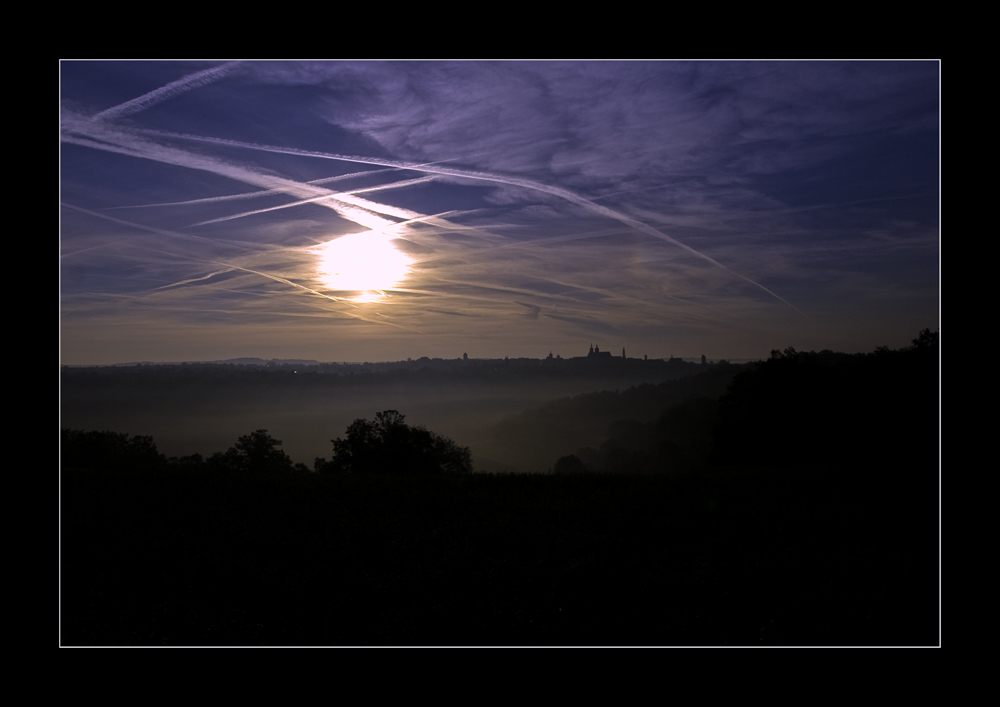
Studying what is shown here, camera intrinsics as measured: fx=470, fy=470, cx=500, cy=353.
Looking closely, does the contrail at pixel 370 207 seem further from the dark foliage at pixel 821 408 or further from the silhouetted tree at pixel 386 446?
the dark foliage at pixel 821 408

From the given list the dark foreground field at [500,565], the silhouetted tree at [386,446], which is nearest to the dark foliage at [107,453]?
the dark foreground field at [500,565]

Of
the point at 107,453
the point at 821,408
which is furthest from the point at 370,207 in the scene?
the point at 821,408

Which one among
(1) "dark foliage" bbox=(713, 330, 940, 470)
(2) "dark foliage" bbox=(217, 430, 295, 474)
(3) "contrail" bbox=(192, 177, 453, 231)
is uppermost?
(3) "contrail" bbox=(192, 177, 453, 231)

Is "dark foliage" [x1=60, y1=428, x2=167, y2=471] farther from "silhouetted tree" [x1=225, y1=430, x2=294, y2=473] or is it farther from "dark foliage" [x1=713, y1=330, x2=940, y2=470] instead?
"dark foliage" [x1=713, y1=330, x2=940, y2=470]

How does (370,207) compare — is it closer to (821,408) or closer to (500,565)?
(500,565)

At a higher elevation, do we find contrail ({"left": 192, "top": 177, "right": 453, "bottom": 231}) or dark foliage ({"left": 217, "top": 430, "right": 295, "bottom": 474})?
contrail ({"left": 192, "top": 177, "right": 453, "bottom": 231})

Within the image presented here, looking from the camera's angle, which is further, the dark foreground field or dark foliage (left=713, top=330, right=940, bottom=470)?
dark foliage (left=713, top=330, right=940, bottom=470)

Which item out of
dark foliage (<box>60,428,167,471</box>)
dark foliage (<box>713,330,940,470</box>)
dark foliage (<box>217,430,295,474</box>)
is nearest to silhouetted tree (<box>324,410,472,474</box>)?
dark foliage (<box>217,430,295,474</box>)
